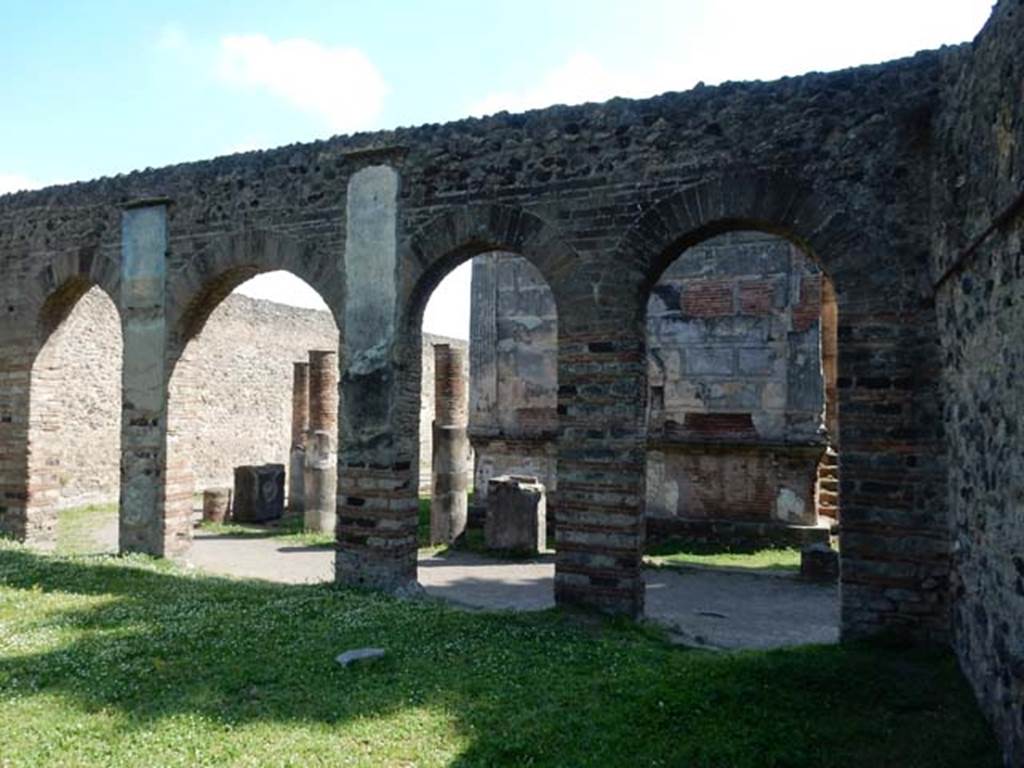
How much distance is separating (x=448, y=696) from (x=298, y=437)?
475 inches

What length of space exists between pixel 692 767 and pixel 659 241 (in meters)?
3.98

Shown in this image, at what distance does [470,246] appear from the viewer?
7070mm

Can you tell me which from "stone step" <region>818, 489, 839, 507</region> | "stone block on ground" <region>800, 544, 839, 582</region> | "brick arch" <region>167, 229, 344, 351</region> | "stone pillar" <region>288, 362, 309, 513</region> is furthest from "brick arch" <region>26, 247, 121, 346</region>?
"stone step" <region>818, 489, 839, 507</region>

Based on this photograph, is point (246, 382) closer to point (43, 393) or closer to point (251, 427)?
point (251, 427)

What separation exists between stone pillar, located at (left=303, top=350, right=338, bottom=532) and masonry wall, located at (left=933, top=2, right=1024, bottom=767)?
10020mm

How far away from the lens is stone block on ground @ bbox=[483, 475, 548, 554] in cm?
1088

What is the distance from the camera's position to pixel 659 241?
246 inches

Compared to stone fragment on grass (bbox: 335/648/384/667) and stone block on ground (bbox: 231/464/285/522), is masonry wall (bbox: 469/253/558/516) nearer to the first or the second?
stone block on ground (bbox: 231/464/285/522)

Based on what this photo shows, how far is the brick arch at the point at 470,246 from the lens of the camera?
661cm

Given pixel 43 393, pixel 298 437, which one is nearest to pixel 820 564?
pixel 43 393

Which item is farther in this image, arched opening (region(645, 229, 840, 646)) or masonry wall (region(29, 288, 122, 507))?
masonry wall (region(29, 288, 122, 507))

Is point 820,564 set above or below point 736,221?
below

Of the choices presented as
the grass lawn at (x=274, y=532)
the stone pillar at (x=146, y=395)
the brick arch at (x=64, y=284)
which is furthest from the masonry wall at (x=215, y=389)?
the stone pillar at (x=146, y=395)

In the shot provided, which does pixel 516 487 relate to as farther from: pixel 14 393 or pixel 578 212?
pixel 14 393
